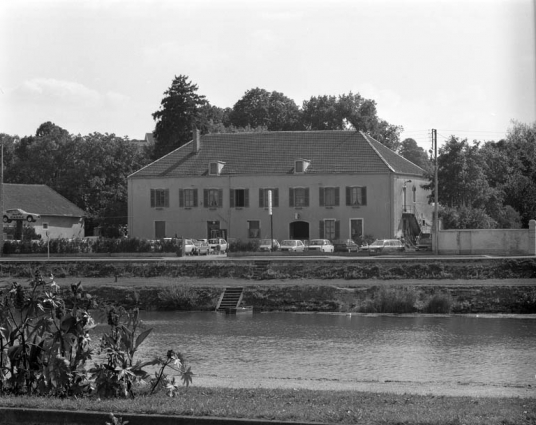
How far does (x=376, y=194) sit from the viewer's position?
6281cm

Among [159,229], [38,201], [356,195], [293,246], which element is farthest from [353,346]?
[38,201]

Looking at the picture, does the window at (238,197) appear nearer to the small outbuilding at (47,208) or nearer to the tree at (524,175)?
the small outbuilding at (47,208)

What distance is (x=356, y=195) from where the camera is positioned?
63250 millimetres

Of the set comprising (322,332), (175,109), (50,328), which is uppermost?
(175,109)

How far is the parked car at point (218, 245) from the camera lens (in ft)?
196

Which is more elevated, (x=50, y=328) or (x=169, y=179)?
(x=169, y=179)

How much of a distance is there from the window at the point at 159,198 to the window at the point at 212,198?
10.7 ft

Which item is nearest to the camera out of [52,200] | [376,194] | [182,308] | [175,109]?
[182,308]

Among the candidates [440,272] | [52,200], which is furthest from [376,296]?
[52,200]

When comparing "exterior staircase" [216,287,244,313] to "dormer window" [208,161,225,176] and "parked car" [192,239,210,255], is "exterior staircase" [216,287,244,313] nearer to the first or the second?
"parked car" [192,239,210,255]

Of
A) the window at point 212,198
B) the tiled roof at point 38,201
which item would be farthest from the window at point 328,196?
the tiled roof at point 38,201

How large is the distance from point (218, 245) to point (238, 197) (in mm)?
6516

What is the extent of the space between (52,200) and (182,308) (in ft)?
132

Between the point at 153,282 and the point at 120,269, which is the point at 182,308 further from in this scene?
the point at 120,269
